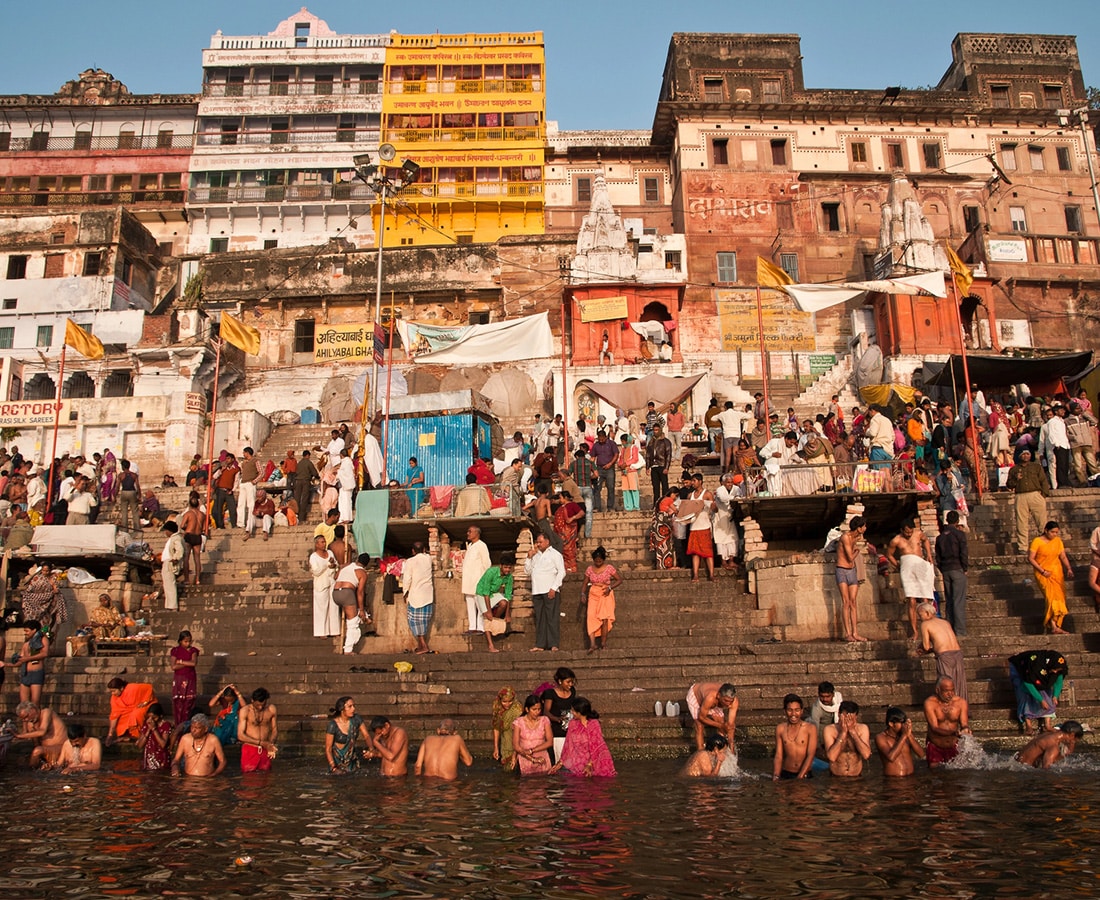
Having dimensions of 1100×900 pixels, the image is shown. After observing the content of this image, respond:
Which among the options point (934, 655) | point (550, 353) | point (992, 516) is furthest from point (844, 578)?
point (550, 353)

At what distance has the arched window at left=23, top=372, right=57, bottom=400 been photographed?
2723cm

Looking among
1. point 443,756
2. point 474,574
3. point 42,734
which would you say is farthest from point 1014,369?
point 42,734

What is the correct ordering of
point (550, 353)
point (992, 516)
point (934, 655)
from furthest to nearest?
point (550, 353) < point (992, 516) < point (934, 655)

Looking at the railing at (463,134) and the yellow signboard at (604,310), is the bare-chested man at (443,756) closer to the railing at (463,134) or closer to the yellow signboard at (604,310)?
the yellow signboard at (604,310)

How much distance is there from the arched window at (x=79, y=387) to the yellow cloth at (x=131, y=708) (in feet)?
63.0

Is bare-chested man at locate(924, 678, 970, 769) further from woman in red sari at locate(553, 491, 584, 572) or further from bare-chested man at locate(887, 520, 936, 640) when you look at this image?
woman in red sari at locate(553, 491, 584, 572)

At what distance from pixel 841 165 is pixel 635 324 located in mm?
13457

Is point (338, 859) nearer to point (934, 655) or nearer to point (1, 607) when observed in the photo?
point (934, 655)

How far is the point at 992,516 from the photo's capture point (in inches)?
539

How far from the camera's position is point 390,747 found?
8.28 meters

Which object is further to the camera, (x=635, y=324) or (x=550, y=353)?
(x=635, y=324)

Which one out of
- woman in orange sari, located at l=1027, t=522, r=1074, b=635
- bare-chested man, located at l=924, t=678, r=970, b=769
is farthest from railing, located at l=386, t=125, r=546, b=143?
bare-chested man, located at l=924, t=678, r=970, b=769

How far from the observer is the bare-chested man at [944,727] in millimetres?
7778

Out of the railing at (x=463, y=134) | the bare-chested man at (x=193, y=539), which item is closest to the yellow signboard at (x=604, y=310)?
the bare-chested man at (x=193, y=539)
